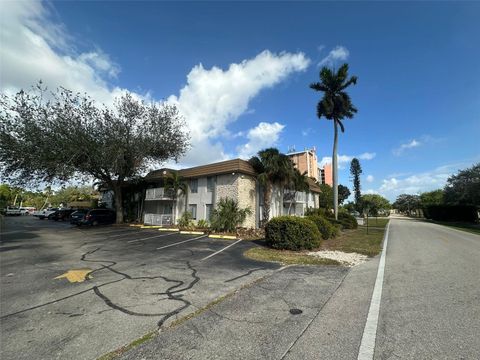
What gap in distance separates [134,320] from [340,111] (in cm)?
2869

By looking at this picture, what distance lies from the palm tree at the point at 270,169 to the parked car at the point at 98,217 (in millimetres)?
17695

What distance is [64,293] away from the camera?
579 cm

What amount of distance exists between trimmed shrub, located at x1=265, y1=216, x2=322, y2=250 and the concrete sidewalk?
572cm

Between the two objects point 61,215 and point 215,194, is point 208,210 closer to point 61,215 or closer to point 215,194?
point 215,194

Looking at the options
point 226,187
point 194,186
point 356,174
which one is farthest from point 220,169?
point 356,174

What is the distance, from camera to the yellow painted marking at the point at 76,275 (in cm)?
690

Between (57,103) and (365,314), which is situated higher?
(57,103)

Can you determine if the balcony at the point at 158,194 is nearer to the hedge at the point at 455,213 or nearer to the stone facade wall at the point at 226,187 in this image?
the stone facade wall at the point at 226,187

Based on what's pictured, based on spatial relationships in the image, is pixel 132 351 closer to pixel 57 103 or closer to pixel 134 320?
pixel 134 320

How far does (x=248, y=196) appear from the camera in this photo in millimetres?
21000

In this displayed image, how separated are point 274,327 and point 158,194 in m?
22.9

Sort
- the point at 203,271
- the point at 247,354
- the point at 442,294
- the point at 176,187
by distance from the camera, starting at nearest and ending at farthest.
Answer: the point at 247,354
the point at 442,294
the point at 203,271
the point at 176,187

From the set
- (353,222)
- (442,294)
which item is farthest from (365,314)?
(353,222)

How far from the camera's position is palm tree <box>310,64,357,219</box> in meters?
27.4
